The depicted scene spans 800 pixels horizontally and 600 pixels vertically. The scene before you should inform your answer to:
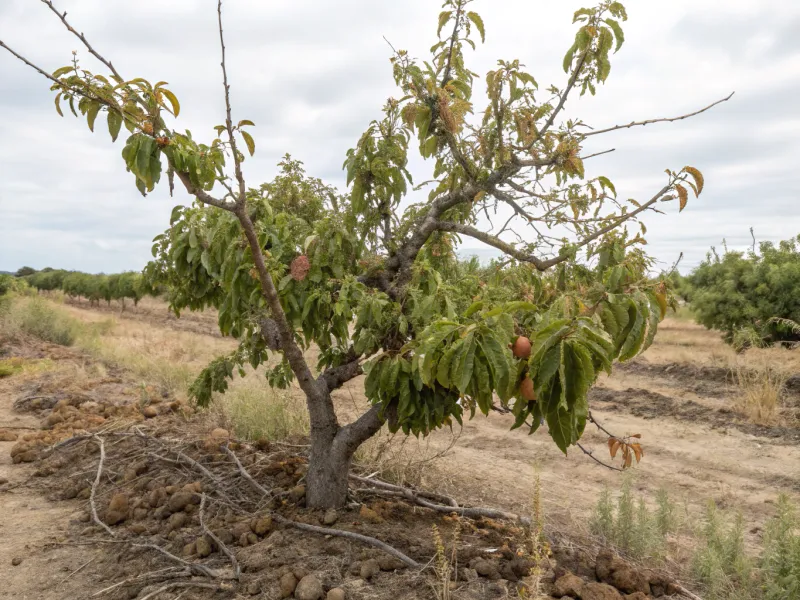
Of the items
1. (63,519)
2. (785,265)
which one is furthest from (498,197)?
(785,265)

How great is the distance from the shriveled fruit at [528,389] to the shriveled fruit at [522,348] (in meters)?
0.11

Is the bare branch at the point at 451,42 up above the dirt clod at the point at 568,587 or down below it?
above

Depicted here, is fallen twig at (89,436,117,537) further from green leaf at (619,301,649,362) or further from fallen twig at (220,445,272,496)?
green leaf at (619,301,649,362)

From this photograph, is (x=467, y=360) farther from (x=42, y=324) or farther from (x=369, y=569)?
(x=42, y=324)

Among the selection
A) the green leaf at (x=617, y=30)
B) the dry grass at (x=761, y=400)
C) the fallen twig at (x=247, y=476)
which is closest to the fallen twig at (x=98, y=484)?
the fallen twig at (x=247, y=476)

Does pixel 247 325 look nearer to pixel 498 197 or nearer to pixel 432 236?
pixel 432 236

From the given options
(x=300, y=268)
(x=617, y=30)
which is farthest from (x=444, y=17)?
(x=300, y=268)

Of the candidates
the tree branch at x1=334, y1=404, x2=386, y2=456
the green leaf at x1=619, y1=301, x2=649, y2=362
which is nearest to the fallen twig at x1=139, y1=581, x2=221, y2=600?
the tree branch at x1=334, y1=404, x2=386, y2=456

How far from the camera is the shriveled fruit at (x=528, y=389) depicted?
1745mm

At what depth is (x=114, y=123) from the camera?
2.06 meters

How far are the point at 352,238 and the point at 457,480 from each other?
2633mm

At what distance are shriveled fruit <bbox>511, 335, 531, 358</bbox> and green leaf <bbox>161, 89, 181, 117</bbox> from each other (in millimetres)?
1452

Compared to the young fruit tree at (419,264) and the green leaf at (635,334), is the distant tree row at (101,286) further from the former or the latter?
the green leaf at (635,334)

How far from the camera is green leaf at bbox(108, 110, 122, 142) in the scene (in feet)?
6.75
